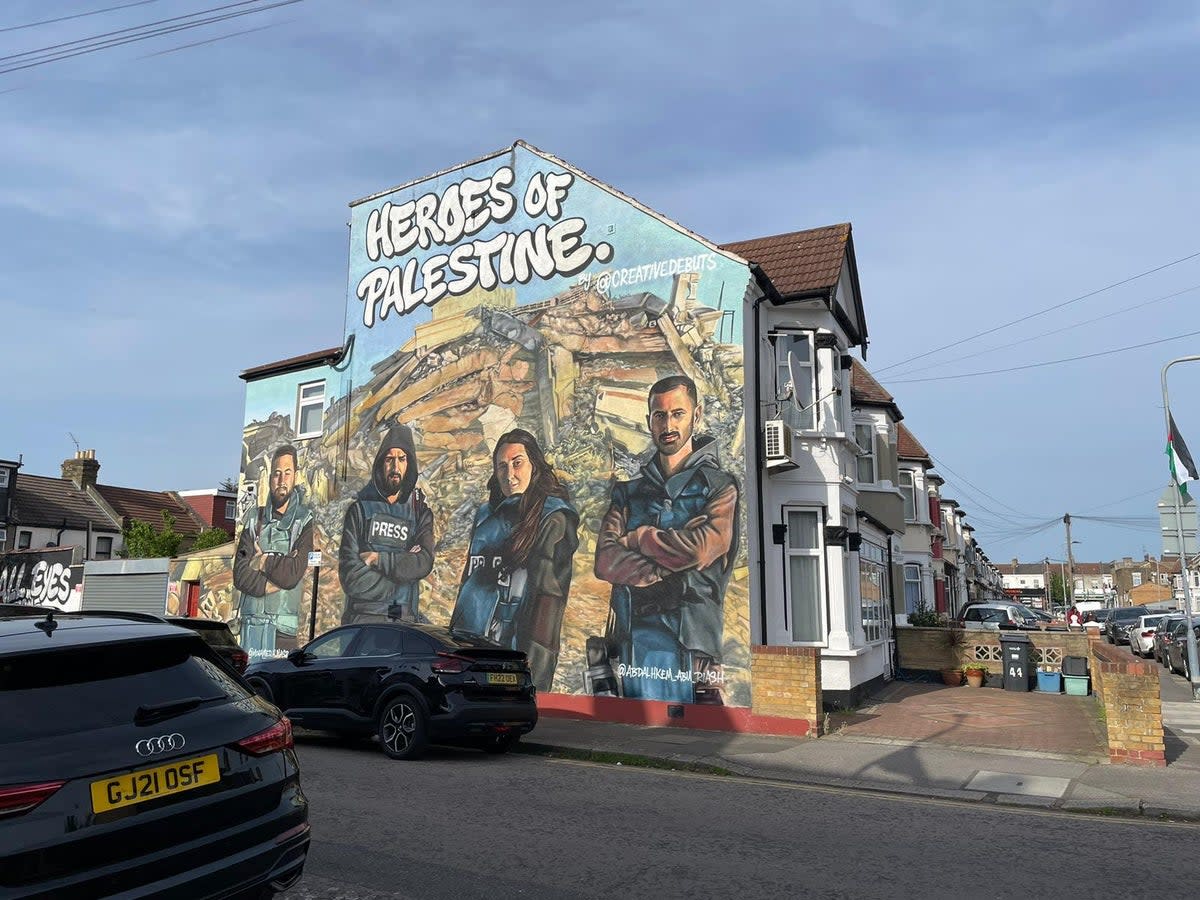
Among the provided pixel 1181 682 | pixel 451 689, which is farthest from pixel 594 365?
pixel 1181 682

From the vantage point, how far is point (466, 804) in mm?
7809

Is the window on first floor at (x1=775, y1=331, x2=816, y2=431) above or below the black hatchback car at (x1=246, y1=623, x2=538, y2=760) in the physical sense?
above

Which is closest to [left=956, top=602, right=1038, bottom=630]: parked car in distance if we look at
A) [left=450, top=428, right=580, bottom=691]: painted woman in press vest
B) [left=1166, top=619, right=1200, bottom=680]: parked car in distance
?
[left=1166, top=619, right=1200, bottom=680]: parked car in distance

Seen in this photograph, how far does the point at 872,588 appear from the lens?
1803cm

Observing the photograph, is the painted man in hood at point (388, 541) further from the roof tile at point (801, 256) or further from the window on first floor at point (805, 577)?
the roof tile at point (801, 256)

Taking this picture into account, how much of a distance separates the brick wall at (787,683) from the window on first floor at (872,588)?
4.26 metres

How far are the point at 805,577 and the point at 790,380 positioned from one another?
3414 millimetres

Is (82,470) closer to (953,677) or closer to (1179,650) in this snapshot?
(953,677)

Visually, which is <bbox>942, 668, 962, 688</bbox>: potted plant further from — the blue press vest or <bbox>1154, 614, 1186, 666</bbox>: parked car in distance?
the blue press vest

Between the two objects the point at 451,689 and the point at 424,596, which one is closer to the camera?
the point at 451,689

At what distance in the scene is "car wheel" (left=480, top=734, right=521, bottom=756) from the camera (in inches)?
422

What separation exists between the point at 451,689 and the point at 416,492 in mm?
7395

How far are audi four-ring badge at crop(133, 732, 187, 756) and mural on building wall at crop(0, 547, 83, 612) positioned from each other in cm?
2653

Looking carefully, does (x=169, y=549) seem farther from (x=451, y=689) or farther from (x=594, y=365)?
(x=451, y=689)
